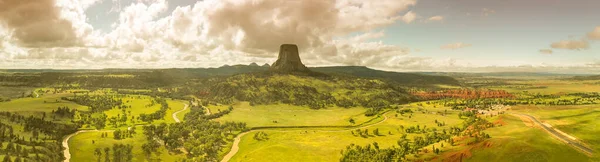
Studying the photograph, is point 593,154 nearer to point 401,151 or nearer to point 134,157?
point 401,151

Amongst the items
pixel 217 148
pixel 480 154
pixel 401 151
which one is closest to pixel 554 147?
pixel 480 154


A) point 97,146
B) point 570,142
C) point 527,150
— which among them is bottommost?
point 97,146

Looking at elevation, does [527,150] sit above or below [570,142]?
below

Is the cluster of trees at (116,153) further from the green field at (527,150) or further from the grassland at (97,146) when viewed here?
the green field at (527,150)

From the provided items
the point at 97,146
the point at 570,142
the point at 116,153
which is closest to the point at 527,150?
the point at 570,142

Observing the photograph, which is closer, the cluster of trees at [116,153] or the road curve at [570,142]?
the road curve at [570,142]

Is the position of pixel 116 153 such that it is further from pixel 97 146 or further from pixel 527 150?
pixel 527 150

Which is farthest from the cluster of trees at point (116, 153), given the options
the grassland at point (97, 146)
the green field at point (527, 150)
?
the green field at point (527, 150)
